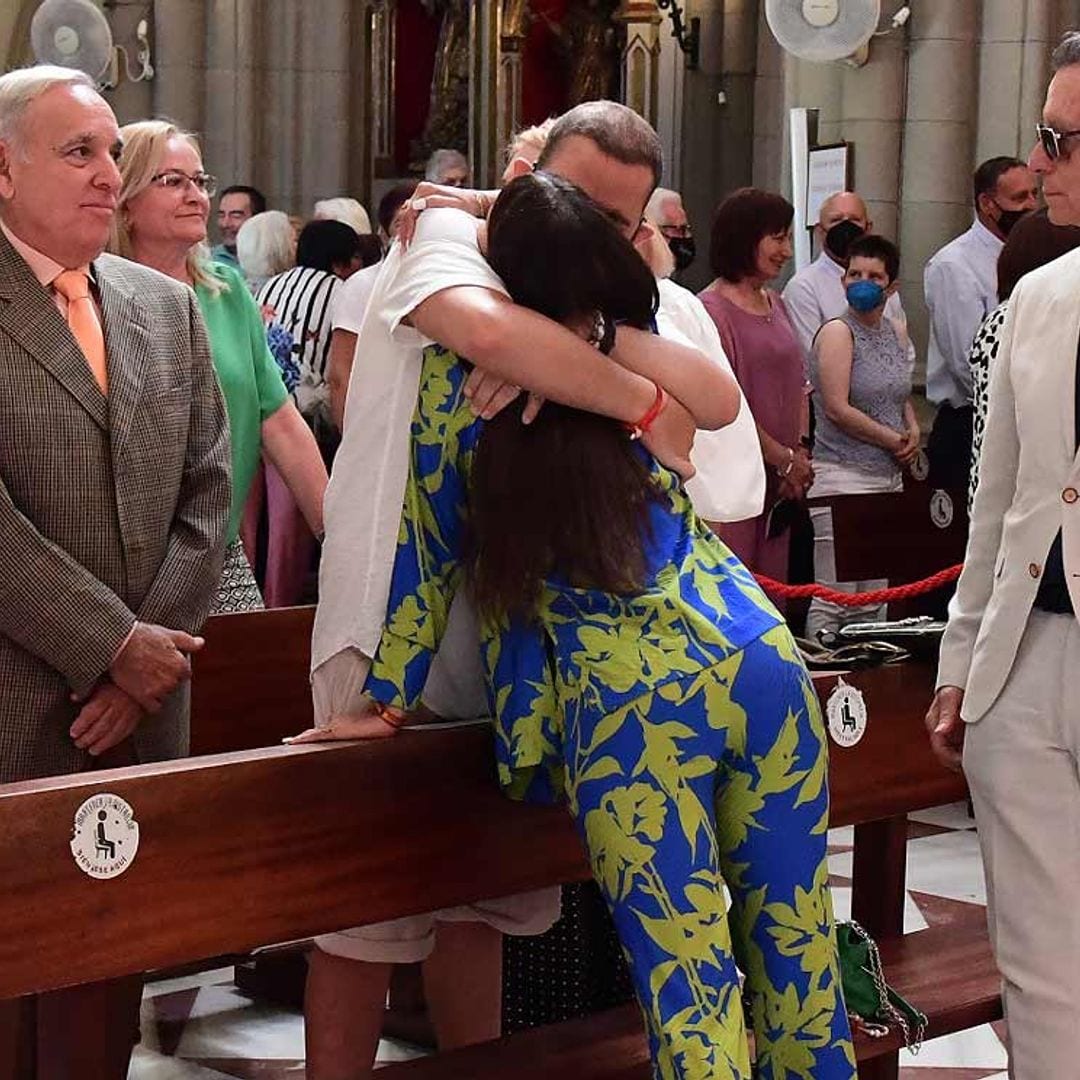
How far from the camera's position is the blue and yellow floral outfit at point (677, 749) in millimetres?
2764

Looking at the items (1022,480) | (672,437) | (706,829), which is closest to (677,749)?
(706,829)

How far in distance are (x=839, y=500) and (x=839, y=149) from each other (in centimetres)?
439

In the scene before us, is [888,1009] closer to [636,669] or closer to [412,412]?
[636,669]

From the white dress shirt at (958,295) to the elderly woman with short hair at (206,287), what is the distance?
3.73 m

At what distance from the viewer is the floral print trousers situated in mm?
2760

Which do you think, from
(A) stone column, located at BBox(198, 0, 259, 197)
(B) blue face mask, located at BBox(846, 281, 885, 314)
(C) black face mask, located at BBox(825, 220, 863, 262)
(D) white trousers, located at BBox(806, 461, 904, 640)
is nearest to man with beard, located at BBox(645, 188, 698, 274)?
(C) black face mask, located at BBox(825, 220, 863, 262)

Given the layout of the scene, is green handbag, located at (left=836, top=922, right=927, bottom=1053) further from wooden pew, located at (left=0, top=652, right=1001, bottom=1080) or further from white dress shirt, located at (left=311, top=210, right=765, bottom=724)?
white dress shirt, located at (left=311, top=210, right=765, bottom=724)

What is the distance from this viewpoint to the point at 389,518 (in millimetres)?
2957

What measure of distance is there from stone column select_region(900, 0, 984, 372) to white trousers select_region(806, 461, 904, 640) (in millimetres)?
2113

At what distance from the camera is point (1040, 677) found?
302cm

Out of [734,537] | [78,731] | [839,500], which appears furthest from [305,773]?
[734,537]

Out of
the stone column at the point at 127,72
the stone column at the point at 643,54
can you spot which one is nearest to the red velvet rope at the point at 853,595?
the stone column at the point at 643,54

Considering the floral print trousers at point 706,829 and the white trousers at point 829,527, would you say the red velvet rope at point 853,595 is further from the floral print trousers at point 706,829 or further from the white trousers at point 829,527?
the white trousers at point 829,527

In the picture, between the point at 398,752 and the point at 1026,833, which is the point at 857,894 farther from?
the point at 398,752
